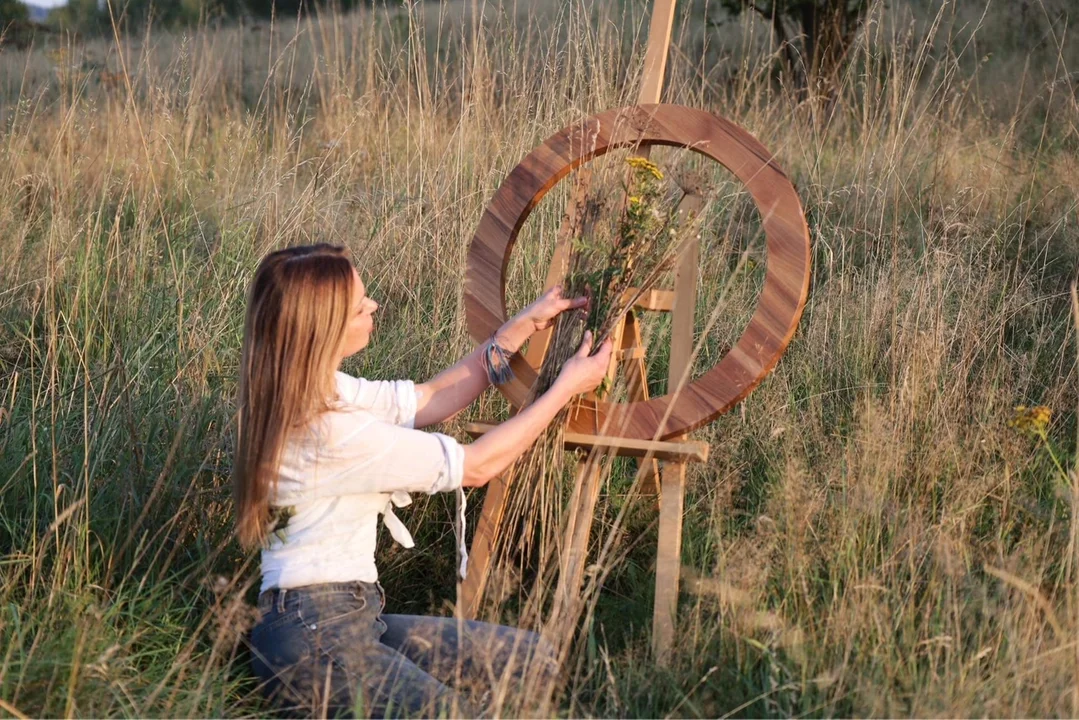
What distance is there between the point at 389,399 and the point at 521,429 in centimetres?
45

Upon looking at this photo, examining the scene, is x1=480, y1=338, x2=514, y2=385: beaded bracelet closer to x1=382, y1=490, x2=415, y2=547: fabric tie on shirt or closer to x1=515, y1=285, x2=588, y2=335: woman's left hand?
x1=515, y1=285, x2=588, y2=335: woman's left hand

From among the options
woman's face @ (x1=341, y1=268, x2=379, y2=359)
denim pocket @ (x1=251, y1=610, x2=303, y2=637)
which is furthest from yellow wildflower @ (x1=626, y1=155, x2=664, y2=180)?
denim pocket @ (x1=251, y1=610, x2=303, y2=637)

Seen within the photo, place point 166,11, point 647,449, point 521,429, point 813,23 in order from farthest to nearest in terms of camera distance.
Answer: point 166,11
point 813,23
point 647,449
point 521,429

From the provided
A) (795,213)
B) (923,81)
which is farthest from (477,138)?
(923,81)

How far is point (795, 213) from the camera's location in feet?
8.63

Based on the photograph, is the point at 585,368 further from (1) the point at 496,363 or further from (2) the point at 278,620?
(2) the point at 278,620

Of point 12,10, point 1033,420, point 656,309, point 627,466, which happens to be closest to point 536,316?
point 656,309

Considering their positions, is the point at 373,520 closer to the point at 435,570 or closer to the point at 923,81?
the point at 435,570

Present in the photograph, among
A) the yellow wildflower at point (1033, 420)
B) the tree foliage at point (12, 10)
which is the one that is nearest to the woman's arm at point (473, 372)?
the yellow wildflower at point (1033, 420)

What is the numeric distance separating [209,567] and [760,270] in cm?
262

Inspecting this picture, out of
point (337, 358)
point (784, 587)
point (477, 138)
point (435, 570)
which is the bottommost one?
point (435, 570)

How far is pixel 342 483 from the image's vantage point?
2375 millimetres

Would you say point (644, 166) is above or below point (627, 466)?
above

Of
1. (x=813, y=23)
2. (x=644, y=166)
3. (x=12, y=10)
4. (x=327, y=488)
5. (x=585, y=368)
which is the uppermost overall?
(x=813, y=23)
